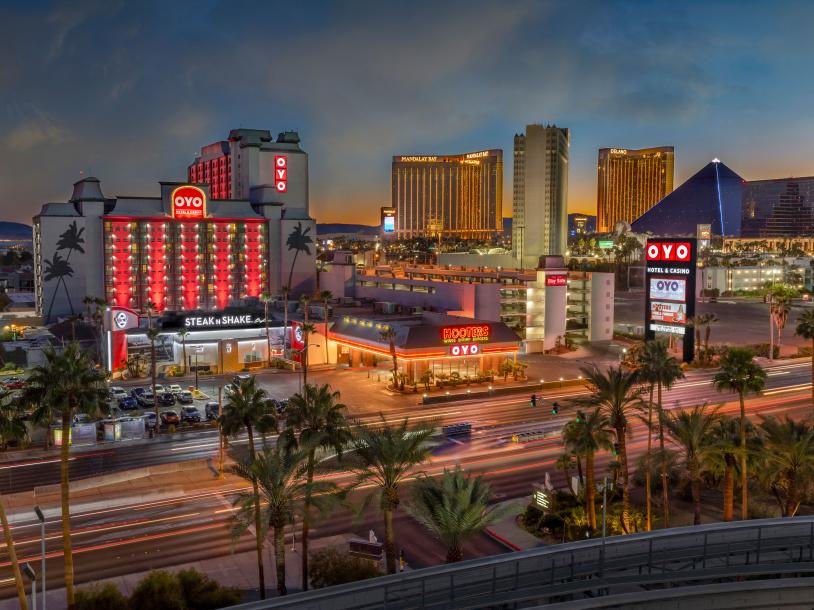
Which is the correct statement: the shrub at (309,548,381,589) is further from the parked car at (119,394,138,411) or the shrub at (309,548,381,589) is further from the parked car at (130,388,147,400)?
the parked car at (130,388,147,400)

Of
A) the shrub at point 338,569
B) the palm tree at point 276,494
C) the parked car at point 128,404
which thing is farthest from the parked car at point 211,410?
the palm tree at point 276,494

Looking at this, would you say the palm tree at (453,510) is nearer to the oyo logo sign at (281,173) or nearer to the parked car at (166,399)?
the parked car at (166,399)

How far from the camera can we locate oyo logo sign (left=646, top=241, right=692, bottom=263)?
287 ft

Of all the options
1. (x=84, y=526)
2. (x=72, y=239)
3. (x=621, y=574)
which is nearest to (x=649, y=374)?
(x=621, y=574)

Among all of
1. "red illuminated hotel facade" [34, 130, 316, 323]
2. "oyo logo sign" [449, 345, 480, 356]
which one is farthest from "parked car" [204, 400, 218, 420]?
"red illuminated hotel facade" [34, 130, 316, 323]

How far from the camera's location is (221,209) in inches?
5290

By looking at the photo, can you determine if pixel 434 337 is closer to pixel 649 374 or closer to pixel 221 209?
pixel 649 374

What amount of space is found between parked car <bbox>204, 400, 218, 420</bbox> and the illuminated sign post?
5275cm

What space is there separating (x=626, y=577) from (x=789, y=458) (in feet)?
49.7

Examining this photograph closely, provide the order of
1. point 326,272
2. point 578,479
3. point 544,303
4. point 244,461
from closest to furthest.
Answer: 1. point 244,461
2. point 578,479
3. point 544,303
4. point 326,272

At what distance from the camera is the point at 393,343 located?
7675cm

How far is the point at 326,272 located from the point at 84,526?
92209 millimetres

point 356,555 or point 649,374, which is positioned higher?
point 649,374

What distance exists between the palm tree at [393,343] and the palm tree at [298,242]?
202ft
